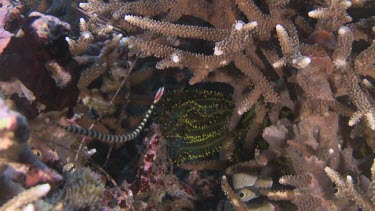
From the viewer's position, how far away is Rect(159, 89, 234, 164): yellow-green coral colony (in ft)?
11.7

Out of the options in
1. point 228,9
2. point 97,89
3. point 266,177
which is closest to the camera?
point 266,177

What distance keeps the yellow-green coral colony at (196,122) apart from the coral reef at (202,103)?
0.04ft

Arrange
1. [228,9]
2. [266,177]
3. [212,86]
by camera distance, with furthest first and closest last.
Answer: [212,86]
[228,9]
[266,177]

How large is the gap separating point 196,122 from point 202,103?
213mm

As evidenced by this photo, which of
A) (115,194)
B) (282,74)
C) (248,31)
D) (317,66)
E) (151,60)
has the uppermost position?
(248,31)

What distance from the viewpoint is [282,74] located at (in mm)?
2957

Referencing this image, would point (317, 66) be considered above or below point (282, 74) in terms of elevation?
above

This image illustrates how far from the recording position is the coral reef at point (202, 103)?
2.54 m

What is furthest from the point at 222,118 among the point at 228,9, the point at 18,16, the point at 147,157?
the point at 18,16

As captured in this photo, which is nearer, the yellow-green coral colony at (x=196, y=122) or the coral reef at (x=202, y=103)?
the coral reef at (x=202, y=103)

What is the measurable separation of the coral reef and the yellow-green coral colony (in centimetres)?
1

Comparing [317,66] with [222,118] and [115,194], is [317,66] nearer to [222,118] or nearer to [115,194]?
[222,118]

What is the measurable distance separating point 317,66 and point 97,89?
2112mm

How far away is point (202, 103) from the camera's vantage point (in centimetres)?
366
